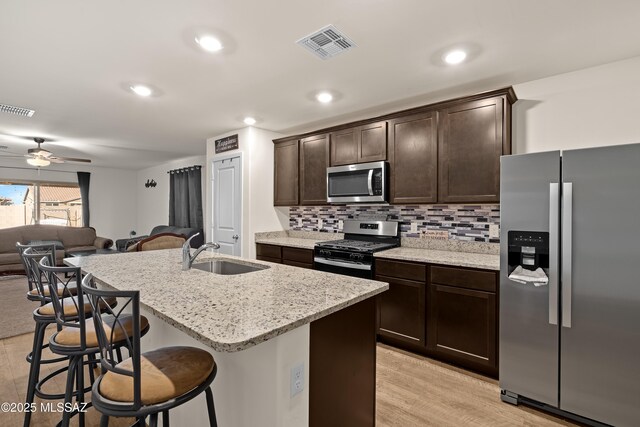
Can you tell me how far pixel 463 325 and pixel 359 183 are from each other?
66.1 inches

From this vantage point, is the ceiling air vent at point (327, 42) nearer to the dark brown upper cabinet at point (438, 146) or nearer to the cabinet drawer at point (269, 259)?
the dark brown upper cabinet at point (438, 146)

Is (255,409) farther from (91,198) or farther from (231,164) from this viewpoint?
(91,198)

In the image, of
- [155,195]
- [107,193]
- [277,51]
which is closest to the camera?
[277,51]

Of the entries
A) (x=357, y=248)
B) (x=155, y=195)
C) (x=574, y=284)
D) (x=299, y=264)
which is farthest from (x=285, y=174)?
(x=155, y=195)

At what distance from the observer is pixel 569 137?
253 cm

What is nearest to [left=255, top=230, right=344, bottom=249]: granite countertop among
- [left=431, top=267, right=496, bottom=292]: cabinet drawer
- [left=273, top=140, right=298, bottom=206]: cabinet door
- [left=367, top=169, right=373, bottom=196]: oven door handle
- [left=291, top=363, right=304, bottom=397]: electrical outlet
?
[left=273, top=140, right=298, bottom=206]: cabinet door

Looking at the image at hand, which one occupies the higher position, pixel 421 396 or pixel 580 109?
pixel 580 109

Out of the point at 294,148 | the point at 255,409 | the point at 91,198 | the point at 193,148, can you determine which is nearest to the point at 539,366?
the point at 255,409

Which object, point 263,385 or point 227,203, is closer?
point 263,385

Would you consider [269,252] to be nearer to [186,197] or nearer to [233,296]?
[233,296]

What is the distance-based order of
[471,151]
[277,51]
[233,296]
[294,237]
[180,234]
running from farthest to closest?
[180,234], [294,237], [471,151], [277,51], [233,296]

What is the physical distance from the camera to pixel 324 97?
10.4ft

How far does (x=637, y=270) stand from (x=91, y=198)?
9.79 metres

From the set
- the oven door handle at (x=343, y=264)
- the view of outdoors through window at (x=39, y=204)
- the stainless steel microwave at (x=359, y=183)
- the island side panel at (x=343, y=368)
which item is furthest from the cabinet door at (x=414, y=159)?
the view of outdoors through window at (x=39, y=204)
